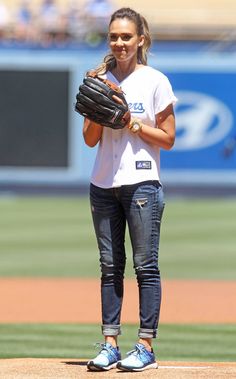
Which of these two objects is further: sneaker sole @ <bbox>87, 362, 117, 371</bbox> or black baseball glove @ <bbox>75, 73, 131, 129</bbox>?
sneaker sole @ <bbox>87, 362, 117, 371</bbox>

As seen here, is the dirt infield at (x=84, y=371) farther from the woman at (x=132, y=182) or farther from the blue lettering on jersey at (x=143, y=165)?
the blue lettering on jersey at (x=143, y=165)

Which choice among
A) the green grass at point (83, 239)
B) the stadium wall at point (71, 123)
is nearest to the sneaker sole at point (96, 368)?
the green grass at point (83, 239)

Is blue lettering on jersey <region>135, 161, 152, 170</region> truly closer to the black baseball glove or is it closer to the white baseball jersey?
the white baseball jersey

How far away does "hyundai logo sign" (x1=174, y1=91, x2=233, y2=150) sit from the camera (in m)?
22.7

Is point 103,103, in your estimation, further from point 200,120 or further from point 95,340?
point 200,120

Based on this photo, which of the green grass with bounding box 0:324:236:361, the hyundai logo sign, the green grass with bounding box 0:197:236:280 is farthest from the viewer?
the hyundai logo sign

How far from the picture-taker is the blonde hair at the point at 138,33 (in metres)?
5.91

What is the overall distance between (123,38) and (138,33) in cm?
11

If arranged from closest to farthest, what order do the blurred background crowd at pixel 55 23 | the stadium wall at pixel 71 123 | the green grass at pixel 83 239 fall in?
1. the green grass at pixel 83 239
2. the stadium wall at pixel 71 123
3. the blurred background crowd at pixel 55 23

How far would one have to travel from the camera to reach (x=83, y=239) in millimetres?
15609

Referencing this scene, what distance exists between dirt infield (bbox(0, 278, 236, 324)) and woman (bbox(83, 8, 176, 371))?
3379 millimetres

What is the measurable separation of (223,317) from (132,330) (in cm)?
111

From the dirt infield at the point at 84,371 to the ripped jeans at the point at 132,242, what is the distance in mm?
260

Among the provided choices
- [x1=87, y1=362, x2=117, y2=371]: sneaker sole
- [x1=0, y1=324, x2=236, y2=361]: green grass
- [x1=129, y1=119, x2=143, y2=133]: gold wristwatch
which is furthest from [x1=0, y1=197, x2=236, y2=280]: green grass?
[x1=129, y1=119, x2=143, y2=133]: gold wristwatch
